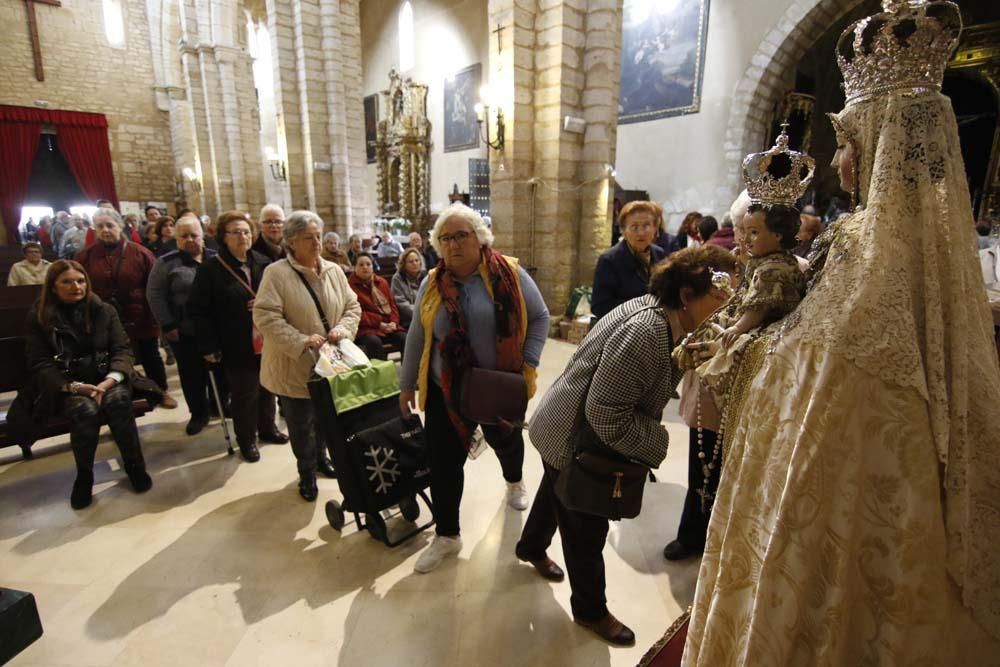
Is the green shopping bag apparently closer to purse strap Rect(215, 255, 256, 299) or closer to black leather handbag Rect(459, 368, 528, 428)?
black leather handbag Rect(459, 368, 528, 428)

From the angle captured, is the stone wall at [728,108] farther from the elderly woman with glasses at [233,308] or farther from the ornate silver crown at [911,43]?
the ornate silver crown at [911,43]

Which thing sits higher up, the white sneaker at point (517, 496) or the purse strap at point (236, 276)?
the purse strap at point (236, 276)

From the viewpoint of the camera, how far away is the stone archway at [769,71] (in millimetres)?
7910

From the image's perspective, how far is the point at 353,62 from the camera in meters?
9.00

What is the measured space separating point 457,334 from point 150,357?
A: 152 inches

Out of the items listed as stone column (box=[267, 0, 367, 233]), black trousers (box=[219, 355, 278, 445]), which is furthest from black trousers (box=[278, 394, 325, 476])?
stone column (box=[267, 0, 367, 233])

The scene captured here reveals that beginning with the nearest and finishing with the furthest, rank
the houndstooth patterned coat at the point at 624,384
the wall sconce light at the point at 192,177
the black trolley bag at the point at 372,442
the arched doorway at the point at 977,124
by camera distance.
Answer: the houndstooth patterned coat at the point at 624,384
the black trolley bag at the point at 372,442
the arched doorway at the point at 977,124
the wall sconce light at the point at 192,177

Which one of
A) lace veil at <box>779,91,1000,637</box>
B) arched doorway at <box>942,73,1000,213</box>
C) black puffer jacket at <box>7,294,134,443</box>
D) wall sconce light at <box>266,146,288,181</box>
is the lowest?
black puffer jacket at <box>7,294,134,443</box>

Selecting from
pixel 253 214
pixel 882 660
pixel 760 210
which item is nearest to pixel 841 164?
pixel 760 210

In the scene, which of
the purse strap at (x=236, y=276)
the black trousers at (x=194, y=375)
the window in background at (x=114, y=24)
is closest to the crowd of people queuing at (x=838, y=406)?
the purse strap at (x=236, y=276)

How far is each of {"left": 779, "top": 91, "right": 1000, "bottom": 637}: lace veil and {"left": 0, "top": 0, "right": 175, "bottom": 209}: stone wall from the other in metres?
19.6

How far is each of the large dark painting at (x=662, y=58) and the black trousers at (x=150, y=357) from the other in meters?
9.65

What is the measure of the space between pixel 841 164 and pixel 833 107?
13801mm

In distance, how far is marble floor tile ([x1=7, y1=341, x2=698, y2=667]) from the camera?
1949mm
